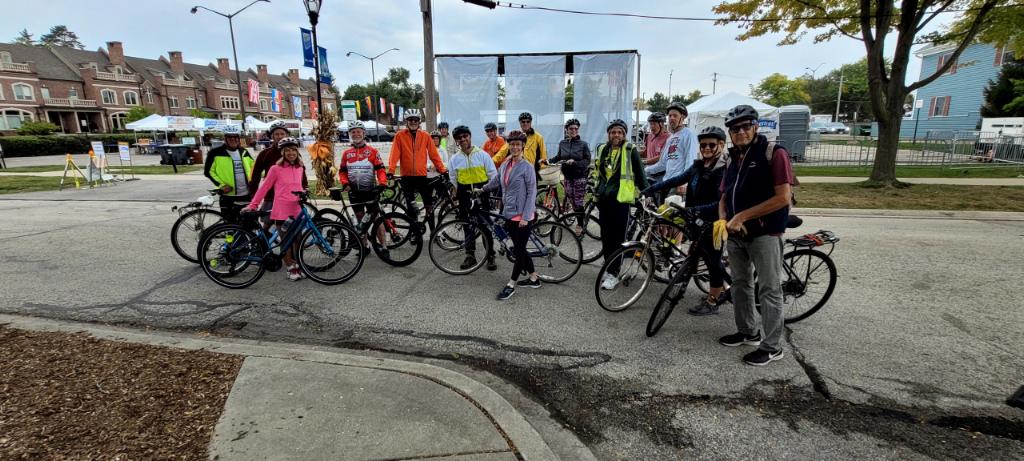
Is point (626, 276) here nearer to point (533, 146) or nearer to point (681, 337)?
point (681, 337)

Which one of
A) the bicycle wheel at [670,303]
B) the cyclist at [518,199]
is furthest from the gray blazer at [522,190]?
the bicycle wheel at [670,303]

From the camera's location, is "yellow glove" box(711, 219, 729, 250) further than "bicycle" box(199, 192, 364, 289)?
No

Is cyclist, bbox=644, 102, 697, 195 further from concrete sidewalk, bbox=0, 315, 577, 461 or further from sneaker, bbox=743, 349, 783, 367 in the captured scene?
concrete sidewalk, bbox=0, 315, 577, 461

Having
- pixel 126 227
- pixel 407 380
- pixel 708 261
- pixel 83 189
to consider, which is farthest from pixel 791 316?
pixel 83 189

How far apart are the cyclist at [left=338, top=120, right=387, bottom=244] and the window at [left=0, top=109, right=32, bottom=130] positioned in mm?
63800

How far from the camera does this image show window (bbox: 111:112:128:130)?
5897 centimetres

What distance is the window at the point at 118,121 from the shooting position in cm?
5897

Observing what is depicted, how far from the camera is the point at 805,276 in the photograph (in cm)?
449

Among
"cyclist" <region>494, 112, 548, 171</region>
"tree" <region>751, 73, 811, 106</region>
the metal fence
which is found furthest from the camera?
"tree" <region>751, 73, 811, 106</region>

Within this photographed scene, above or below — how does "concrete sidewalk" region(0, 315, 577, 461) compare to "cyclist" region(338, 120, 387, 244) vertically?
below

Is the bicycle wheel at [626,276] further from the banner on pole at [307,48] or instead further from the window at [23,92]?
the window at [23,92]

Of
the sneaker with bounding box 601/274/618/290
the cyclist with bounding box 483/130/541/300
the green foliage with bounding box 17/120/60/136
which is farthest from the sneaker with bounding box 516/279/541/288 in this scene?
the green foliage with bounding box 17/120/60/136

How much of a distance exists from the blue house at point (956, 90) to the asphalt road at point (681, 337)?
108 ft

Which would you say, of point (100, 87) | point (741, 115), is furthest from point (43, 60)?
point (741, 115)
